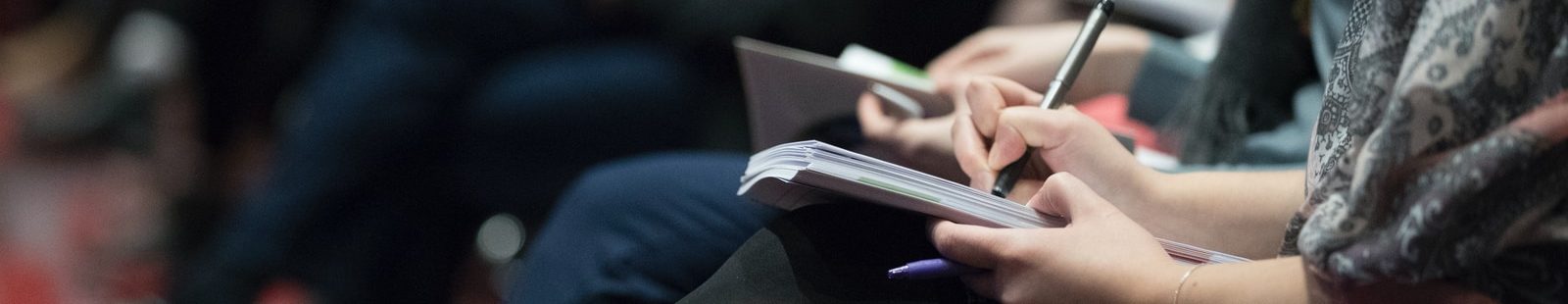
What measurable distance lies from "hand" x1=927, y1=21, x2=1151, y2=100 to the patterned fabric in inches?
14.4

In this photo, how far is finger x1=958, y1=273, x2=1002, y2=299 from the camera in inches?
19.7

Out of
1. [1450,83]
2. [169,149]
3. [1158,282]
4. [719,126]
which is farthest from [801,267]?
[169,149]

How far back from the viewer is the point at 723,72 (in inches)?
50.8

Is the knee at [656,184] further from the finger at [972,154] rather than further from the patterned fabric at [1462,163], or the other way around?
the patterned fabric at [1462,163]

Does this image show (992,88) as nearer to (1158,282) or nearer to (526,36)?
(1158,282)

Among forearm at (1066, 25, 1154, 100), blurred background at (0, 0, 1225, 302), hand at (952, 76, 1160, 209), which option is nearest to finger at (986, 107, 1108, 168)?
hand at (952, 76, 1160, 209)

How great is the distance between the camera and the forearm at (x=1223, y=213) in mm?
602

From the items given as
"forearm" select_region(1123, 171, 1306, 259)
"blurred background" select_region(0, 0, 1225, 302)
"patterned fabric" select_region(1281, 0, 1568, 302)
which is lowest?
"blurred background" select_region(0, 0, 1225, 302)

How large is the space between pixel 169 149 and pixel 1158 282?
1502 mm

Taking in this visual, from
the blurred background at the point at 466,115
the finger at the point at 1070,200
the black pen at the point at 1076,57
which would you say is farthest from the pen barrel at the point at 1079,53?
the blurred background at the point at 466,115

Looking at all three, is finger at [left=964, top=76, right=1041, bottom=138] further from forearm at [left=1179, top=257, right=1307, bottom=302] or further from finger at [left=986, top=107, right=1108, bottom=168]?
forearm at [left=1179, top=257, right=1307, bottom=302]

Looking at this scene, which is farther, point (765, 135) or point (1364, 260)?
point (765, 135)

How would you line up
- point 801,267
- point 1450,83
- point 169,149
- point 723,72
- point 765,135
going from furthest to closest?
point 169,149 < point 723,72 < point 765,135 < point 801,267 < point 1450,83

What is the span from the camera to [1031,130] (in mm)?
570
